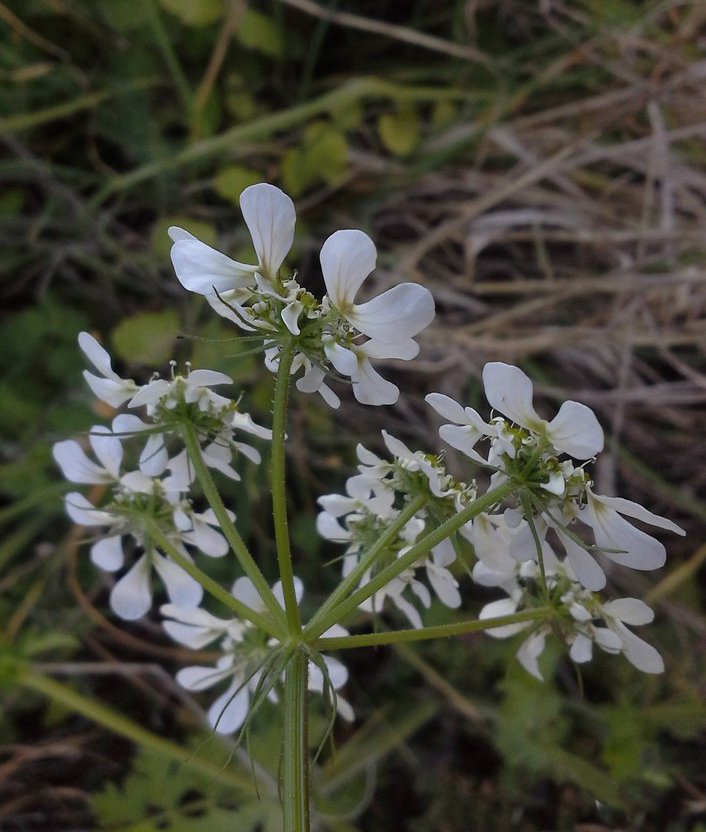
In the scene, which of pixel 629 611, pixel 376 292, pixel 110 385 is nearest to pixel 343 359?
pixel 110 385

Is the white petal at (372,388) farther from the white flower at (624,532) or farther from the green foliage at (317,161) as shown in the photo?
the green foliage at (317,161)

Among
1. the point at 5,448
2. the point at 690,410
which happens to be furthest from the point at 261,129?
the point at 690,410

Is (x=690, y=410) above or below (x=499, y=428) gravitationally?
below

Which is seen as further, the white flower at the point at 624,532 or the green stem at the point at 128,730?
the green stem at the point at 128,730

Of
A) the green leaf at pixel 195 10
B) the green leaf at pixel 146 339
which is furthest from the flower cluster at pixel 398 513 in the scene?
the green leaf at pixel 195 10

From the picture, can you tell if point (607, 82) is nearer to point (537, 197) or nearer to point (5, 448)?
point (537, 197)

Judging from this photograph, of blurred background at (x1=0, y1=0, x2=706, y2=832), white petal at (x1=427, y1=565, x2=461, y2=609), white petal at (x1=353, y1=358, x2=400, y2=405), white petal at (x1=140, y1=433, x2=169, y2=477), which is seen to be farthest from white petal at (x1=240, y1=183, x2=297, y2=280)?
blurred background at (x1=0, y1=0, x2=706, y2=832)
